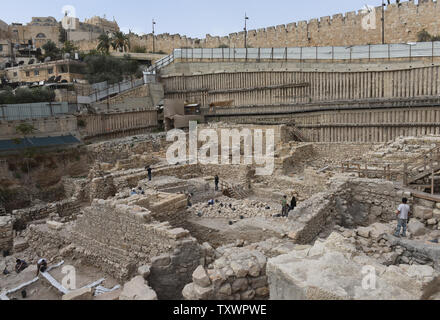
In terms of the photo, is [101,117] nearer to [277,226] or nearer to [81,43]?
[277,226]

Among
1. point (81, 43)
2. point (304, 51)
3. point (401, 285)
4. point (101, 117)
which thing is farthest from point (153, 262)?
point (81, 43)

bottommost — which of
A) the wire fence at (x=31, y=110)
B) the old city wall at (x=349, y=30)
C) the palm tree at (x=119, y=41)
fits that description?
the wire fence at (x=31, y=110)

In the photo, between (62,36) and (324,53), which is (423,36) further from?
(62,36)

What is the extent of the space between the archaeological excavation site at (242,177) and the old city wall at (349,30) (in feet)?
0.49

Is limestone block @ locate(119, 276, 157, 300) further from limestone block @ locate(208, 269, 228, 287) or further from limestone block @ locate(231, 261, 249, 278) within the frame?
limestone block @ locate(231, 261, 249, 278)

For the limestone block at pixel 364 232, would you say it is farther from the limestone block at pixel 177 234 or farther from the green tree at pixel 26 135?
A: the green tree at pixel 26 135

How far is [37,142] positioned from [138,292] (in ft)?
53.7

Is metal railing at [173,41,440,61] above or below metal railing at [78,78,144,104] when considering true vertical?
above

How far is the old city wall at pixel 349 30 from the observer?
1089 inches

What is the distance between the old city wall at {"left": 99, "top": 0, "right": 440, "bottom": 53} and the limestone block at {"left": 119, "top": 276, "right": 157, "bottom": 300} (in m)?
30.6

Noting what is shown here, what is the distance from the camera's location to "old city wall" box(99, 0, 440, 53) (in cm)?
2767

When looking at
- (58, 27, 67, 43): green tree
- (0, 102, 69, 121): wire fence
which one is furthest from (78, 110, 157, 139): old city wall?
(58, 27, 67, 43): green tree

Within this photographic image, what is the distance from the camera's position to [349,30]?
1225 inches

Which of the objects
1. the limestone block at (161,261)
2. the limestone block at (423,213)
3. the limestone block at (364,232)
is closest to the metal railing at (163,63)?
the limestone block at (423,213)
